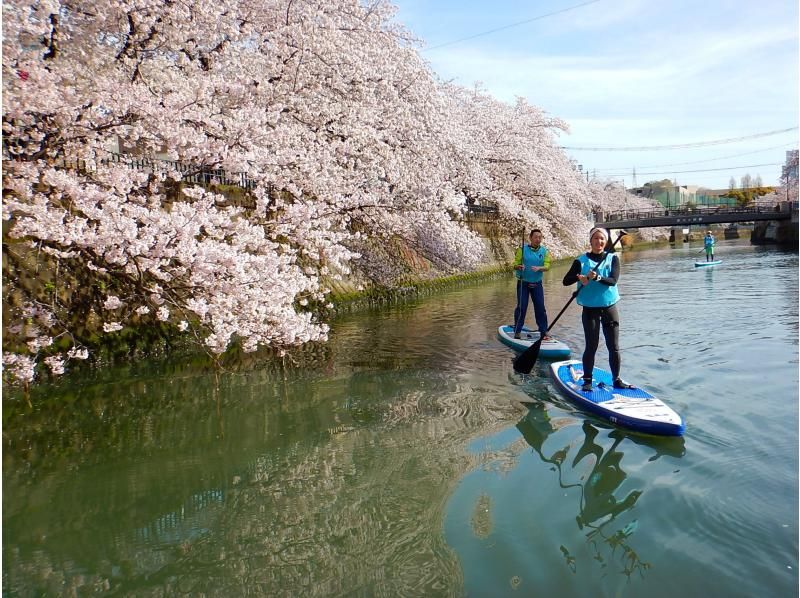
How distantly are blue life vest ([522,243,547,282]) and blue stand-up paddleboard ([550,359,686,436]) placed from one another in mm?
2705

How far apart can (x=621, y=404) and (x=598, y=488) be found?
1.61 metres

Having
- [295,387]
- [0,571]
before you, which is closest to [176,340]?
[295,387]

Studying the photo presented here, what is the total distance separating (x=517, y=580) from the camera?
3.37 m

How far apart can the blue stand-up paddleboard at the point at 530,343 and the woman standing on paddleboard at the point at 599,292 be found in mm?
2345

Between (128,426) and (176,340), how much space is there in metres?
3.93

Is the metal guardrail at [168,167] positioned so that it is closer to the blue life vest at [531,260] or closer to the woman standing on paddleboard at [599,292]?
the blue life vest at [531,260]

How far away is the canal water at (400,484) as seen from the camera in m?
3.51

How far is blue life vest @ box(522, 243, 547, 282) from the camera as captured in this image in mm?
9750

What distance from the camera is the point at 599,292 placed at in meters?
6.39

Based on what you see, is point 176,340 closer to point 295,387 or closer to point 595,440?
point 295,387

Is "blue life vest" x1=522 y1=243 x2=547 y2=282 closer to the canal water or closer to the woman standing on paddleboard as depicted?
the canal water

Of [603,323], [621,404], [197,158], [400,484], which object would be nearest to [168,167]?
[197,158]

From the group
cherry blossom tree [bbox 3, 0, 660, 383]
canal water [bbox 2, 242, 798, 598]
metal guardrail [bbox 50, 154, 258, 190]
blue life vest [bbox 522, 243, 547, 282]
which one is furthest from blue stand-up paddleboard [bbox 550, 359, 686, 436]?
metal guardrail [bbox 50, 154, 258, 190]

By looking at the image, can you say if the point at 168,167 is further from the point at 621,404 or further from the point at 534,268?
the point at 621,404
